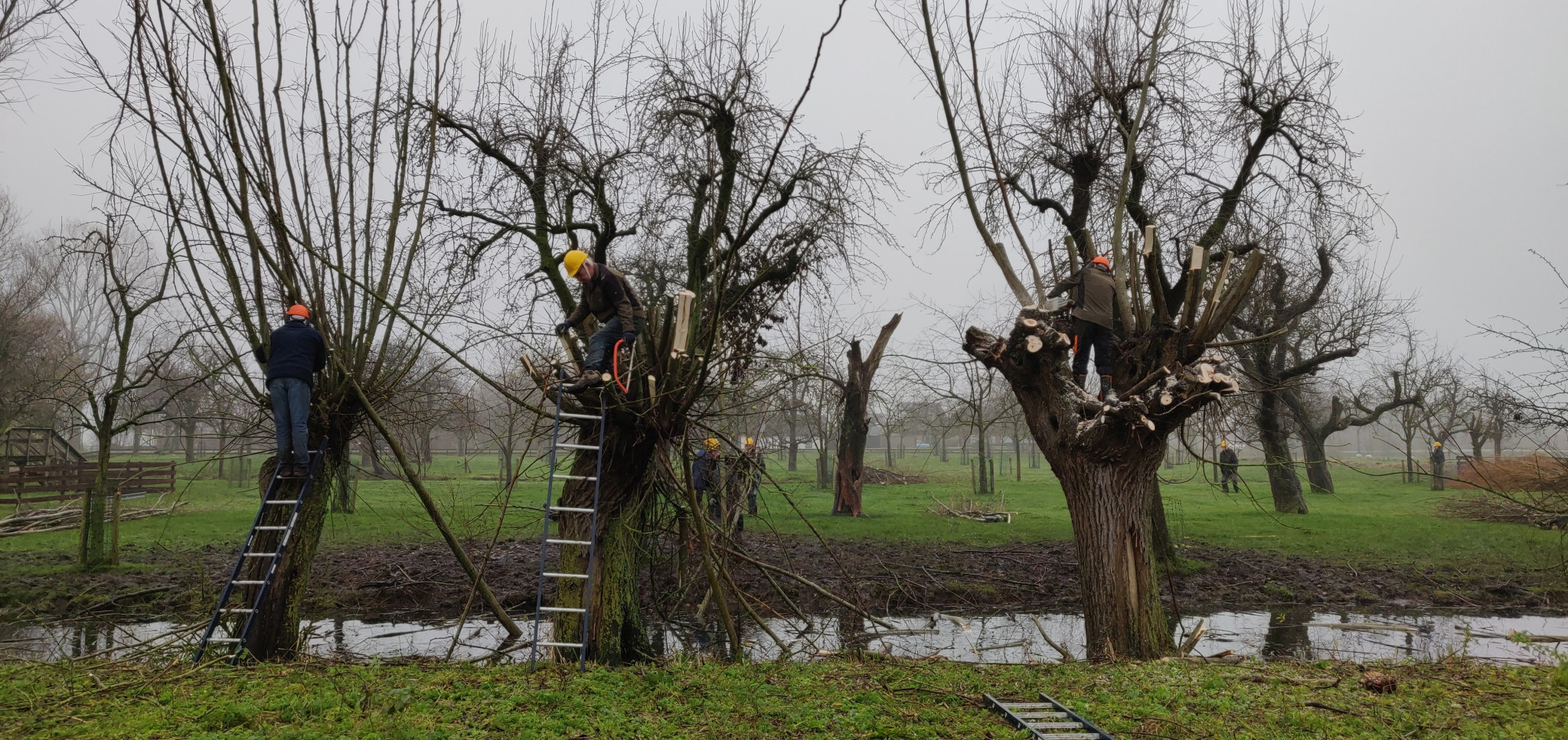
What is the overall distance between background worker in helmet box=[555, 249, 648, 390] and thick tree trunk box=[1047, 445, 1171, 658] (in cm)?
369

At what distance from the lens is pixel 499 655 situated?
25.4 feet

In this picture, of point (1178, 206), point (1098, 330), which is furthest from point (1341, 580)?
point (1098, 330)

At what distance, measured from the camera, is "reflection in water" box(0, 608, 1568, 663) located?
27.2 feet

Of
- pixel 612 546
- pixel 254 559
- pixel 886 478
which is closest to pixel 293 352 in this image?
pixel 254 559

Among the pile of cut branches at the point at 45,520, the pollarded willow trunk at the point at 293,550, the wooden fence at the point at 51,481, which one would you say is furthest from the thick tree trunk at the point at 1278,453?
the wooden fence at the point at 51,481

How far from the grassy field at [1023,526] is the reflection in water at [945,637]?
130 cm

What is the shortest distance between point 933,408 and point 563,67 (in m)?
39.7

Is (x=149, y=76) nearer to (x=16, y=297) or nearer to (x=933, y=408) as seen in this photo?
(x=16, y=297)

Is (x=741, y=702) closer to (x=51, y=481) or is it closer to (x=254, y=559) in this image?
(x=254, y=559)

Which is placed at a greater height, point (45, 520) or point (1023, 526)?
point (45, 520)

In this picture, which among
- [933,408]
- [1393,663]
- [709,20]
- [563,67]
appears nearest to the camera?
[1393,663]

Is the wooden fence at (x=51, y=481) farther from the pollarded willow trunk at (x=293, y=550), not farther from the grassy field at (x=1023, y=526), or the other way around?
the pollarded willow trunk at (x=293, y=550)

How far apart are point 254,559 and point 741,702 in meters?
4.88

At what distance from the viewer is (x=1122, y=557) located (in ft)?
23.3
